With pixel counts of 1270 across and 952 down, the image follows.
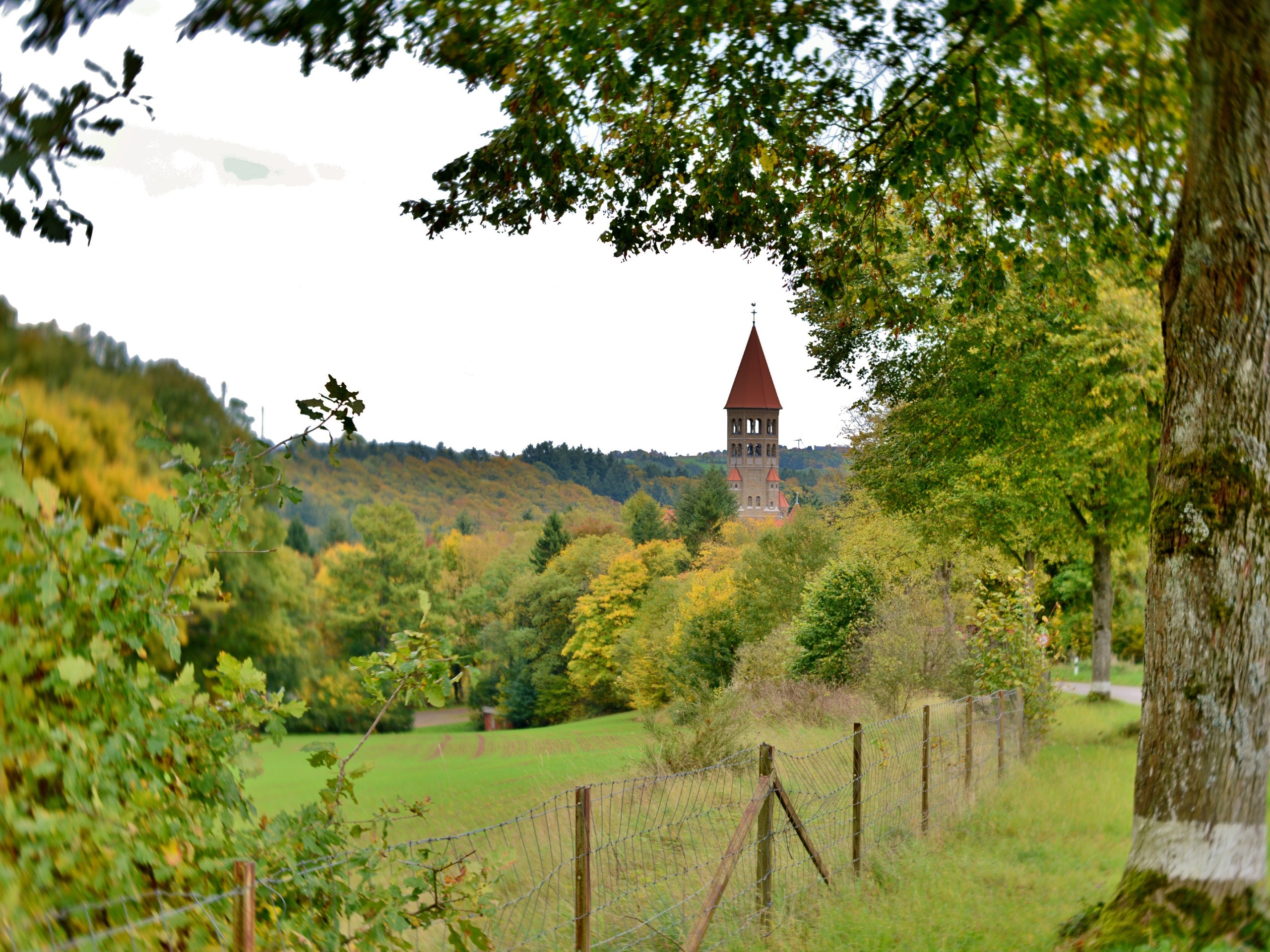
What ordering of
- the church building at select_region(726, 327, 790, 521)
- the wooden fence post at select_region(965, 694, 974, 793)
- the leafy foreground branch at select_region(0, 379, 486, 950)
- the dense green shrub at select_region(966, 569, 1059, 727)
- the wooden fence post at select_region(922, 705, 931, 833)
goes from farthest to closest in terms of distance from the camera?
the church building at select_region(726, 327, 790, 521) < the dense green shrub at select_region(966, 569, 1059, 727) < the wooden fence post at select_region(965, 694, 974, 793) < the wooden fence post at select_region(922, 705, 931, 833) < the leafy foreground branch at select_region(0, 379, 486, 950)

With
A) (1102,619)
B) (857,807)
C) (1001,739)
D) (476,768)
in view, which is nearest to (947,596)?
(1102,619)

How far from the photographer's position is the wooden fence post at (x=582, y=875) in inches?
184

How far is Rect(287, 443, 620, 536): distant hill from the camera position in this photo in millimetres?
6258

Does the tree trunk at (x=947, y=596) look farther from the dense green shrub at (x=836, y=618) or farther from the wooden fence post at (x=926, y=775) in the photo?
the wooden fence post at (x=926, y=775)

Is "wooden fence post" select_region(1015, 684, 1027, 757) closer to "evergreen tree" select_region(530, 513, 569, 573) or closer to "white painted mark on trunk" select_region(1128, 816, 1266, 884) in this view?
"white painted mark on trunk" select_region(1128, 816, 1266, 884)

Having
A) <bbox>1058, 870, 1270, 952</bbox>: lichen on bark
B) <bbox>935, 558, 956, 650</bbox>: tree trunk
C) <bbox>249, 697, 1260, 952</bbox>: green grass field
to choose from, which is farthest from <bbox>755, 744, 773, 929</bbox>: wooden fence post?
<bbox>935, 558, 956, 650</bbox>: tree trunk

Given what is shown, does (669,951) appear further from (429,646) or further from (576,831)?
(429,646)

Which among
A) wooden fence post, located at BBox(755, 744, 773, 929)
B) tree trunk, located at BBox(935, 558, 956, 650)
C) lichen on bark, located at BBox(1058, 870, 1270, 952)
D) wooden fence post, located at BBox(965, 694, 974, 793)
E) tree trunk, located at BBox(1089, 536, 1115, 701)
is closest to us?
lichen on bark, located at BBox(1058, 870, 1270, 952)

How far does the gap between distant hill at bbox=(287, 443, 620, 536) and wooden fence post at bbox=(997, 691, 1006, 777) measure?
25.5 feet

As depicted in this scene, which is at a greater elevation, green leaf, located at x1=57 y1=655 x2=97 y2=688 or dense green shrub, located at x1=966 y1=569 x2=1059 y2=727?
green leaf, located at x1=57 y1=655 x2=97 y2=688

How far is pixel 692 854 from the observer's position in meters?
9.31

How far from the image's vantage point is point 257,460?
3.54m

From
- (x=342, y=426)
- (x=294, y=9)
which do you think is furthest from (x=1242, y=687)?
(x=294, y=9)

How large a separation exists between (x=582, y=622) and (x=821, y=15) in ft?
175
